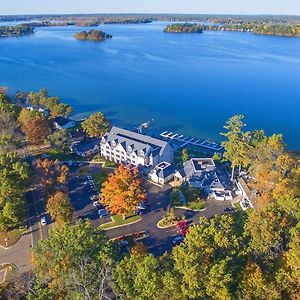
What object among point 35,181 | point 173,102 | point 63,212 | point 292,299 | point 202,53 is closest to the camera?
point 292,299

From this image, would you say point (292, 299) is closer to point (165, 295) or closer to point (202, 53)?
point (165, 295)

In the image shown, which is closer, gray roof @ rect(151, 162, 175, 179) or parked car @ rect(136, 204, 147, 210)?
parked car @ rect(136, 204, 147, 210)

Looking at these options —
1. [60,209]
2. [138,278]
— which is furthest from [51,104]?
[138,278]

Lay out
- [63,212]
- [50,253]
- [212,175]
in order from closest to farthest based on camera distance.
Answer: [50,253] → [63,212] → [212,175]

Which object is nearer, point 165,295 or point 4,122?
point 165,295

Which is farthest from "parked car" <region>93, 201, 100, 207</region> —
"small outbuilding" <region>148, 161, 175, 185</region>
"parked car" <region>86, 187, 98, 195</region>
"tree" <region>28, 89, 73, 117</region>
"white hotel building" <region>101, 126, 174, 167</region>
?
"tree" <region>28, 89, 73, 117</region>

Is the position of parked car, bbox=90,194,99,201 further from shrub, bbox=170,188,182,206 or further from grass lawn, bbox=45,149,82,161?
grass lawn, bbox=45,149,82,161

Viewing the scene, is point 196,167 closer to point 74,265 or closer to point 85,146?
point 85,146

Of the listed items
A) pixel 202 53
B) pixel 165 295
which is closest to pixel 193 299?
pixel 165 295
